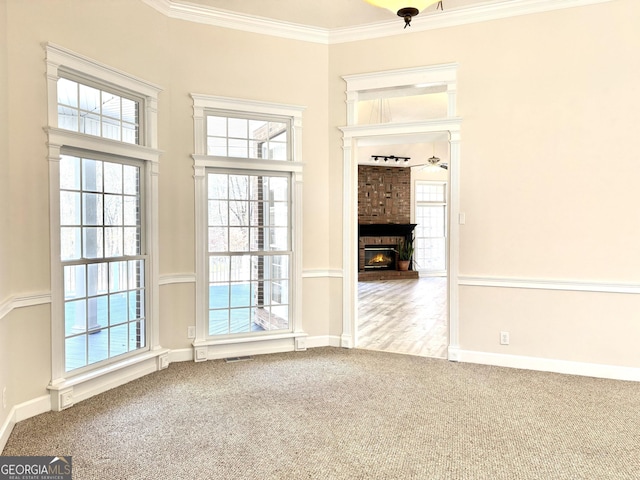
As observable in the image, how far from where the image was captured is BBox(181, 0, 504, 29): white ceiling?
13.5 feet

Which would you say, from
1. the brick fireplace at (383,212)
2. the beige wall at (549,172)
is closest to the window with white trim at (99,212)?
the beige wall at (549,172)

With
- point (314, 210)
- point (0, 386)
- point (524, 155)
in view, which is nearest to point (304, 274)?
point (314, 210)

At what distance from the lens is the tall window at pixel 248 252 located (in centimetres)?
445

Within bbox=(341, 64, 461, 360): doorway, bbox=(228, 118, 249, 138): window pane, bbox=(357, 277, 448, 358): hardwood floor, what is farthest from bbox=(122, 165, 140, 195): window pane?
bbox=(357, 277, 448, 358): hardwood floor

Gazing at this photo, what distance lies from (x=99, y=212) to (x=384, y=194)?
8.94m

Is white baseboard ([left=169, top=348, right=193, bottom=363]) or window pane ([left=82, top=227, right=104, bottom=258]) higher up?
window pane ([left=82, top=227, right=104, bottom=258])

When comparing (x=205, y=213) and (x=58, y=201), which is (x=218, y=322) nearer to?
(x=205, y=213)

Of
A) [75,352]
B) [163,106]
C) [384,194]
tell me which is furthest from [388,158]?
[75,352]

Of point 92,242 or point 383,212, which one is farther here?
point 383,212

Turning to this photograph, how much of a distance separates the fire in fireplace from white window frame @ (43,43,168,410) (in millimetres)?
7887

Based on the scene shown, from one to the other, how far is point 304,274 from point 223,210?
1096 millimetres

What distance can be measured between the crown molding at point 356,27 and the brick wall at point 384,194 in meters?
6.92

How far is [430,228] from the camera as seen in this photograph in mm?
12344

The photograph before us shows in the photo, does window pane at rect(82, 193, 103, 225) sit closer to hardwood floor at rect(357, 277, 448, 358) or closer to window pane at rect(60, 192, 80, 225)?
window pane at rect(60, 192, 80, 225)
